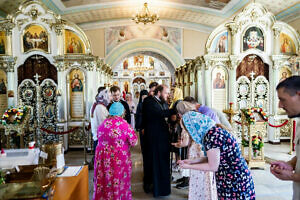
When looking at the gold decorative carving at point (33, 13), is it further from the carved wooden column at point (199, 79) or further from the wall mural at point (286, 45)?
the wall mural at point (286, 45)

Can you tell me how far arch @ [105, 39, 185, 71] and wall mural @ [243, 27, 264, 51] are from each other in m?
6.73

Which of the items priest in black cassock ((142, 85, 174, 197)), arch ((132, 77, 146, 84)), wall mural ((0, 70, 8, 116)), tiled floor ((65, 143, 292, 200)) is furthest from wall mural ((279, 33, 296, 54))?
arch ((132, 77, 146, 84))

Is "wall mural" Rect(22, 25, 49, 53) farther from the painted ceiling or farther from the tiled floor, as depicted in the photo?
the painted ceiling

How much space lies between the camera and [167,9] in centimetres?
1195

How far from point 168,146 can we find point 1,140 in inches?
214

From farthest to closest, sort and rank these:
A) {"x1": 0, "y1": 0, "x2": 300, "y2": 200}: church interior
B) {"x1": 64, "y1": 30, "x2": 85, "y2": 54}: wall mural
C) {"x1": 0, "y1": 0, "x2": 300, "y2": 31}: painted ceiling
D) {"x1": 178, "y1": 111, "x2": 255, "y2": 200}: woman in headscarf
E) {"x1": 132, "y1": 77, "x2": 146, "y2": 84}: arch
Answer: {"x1": 132, "y1": 77, "x2": 146, "y2": 84}: arch < {"x1": 0, "y1": 0, "x2": 300, "y2": 31}: painted ceiling < {"x1": 64, "y1": 30, "x2": 85, "y2": 54}: wall mural < {"x1": 0, "y1": 0, "x2": 300, "y2": 200}: church interior < {"x1": 178, "y1": 111, "x2": 255, "y2": 200}: woman in headscarf

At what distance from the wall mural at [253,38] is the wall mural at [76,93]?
5.60m

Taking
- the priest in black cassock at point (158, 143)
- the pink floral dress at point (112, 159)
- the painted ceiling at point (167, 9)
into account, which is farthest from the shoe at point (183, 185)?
the painted ceiling at point (167, 9)

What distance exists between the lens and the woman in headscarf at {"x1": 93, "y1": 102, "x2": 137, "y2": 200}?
2807 mm

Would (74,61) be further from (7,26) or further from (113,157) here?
(113,157)

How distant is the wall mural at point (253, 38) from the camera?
7.35 metres

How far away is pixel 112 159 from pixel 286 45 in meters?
7.53

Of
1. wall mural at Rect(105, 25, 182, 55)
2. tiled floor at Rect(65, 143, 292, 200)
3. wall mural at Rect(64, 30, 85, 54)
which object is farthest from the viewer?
wall mural at Rect(105, 25, 182, 55)

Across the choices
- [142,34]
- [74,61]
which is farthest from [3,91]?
[142,34]
